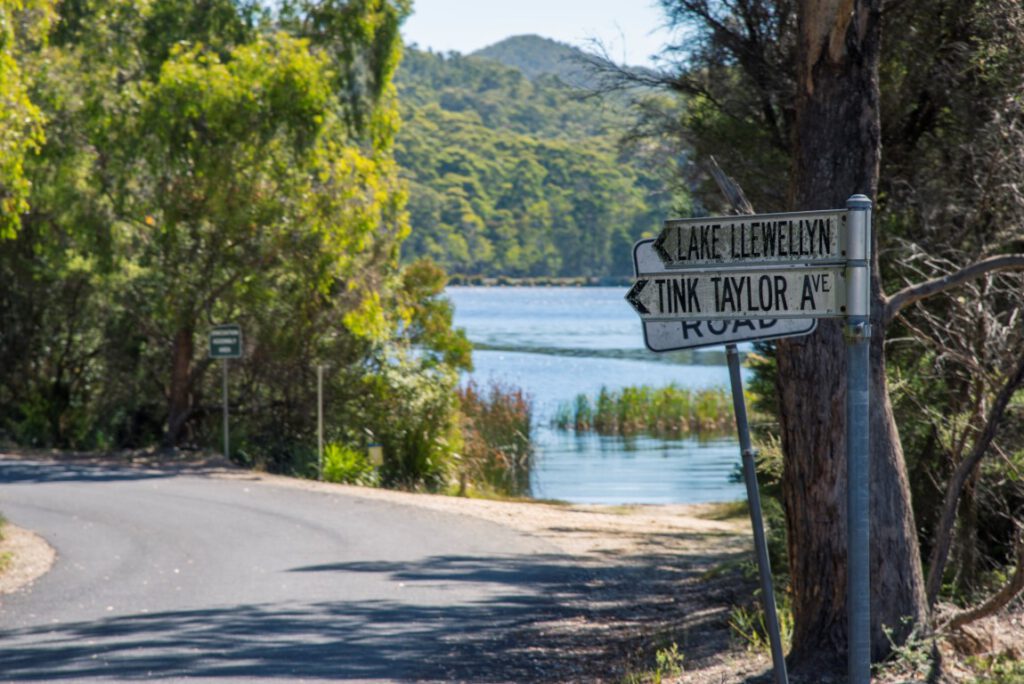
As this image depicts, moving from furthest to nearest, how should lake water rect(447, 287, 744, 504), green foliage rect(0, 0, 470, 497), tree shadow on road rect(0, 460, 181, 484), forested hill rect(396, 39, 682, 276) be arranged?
forested hill rect(396, 39, 682, 276) < lake water rect(447, 287, 744, 504) < green foliage rect(0, 0, 470, 497) < tree shadow on road rect(0, 460, 181, 484)

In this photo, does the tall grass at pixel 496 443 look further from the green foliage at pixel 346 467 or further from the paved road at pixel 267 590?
the paved road at pixel 267 590

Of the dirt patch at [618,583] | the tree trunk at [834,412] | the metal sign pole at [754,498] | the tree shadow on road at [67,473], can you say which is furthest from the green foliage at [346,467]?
the metal sign pole at [754,498]

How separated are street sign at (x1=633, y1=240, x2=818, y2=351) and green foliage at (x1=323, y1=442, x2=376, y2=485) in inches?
711

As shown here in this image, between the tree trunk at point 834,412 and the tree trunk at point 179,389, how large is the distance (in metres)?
19.2

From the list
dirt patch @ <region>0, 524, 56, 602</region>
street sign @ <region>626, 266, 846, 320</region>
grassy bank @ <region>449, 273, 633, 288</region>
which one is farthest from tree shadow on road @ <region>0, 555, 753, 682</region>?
grassy bank @ <region>449, 273, 633, 288</region>

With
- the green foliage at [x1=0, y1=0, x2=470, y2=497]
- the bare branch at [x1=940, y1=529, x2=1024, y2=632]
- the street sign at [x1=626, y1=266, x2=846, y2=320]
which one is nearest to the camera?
the street sign at [x1=626, y1=266, x2=846, y2=320]

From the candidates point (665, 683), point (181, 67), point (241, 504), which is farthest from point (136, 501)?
point (665, 683)

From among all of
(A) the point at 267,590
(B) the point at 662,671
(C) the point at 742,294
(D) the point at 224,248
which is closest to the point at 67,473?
(D) the point at 224,248

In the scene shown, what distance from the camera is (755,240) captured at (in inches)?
182

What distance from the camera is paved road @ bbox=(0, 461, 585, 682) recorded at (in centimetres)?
912

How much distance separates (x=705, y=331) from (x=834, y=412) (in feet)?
8.80

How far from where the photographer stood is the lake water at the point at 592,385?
28.2 m

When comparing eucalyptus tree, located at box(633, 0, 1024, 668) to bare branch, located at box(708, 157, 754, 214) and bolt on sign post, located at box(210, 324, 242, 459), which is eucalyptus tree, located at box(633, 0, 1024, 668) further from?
bolt on sign post, located at box(210, 324, 242, 459)

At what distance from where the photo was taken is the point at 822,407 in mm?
7719
